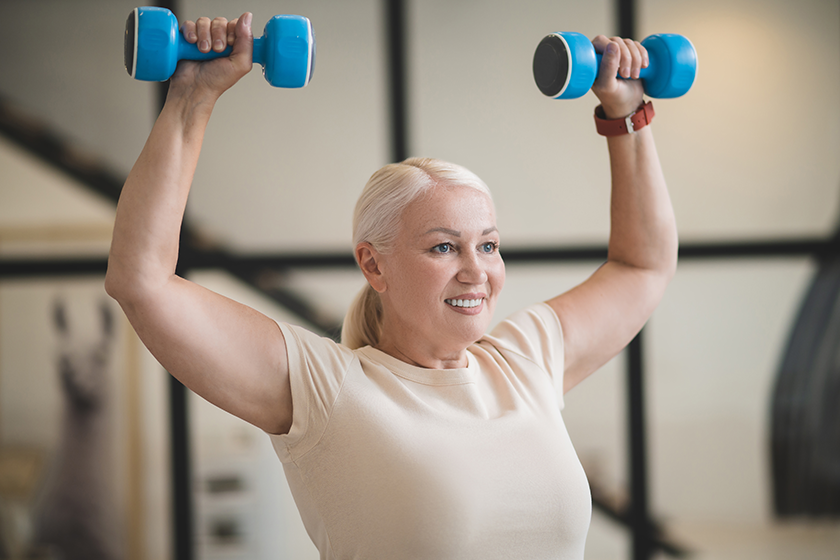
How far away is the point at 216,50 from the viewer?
88cm

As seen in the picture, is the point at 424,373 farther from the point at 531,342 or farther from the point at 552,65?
the point at 552,65

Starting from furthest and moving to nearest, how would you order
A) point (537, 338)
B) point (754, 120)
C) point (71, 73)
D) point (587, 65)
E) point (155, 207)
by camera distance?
point (754, 120) < point (71, 73) < point (537, 338) < point (587, 65) < point (155, 207)

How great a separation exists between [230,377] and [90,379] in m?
1.99

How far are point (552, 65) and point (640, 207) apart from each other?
340 millimetres

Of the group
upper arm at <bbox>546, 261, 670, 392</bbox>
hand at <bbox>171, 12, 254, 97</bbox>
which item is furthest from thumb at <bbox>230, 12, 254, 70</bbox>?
upper arm at <bbox>546, 261, 670, 392</bbox>

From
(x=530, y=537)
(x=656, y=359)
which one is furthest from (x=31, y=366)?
(x=656, y=359)

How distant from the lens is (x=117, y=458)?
251cm

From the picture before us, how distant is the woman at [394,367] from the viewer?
84 cm

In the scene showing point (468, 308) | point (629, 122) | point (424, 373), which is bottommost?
point (424, 373)

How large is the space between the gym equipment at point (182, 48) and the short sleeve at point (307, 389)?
39 centimetres

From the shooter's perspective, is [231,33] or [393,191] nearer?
[231,33]

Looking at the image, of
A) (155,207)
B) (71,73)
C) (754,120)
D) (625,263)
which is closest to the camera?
(155,207)

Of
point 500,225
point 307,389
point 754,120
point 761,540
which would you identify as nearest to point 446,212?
point 307,389

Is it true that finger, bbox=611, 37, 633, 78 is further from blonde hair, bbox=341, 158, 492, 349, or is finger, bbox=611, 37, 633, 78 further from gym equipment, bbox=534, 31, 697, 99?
blonde hair, bbox=341, 158, 492, 349
